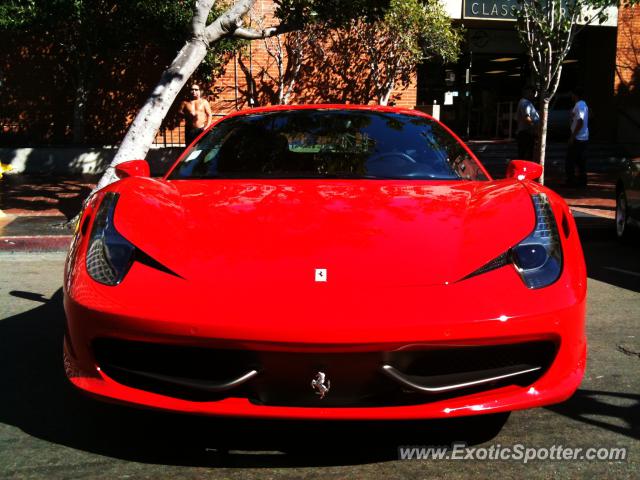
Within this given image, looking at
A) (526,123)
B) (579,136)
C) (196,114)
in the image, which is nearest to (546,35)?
(526,123)

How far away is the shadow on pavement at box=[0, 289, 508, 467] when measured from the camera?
281 cm

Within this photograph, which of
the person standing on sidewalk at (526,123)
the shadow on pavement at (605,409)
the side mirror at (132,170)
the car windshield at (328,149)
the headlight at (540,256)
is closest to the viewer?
the headlight at (540,256)

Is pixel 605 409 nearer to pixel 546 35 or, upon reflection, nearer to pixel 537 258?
pixel 537 258

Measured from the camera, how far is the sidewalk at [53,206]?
26.9ft

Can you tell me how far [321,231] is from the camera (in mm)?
2891

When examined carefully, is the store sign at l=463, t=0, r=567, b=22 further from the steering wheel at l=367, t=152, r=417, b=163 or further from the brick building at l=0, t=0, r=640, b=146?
the steering wheel at l=367, t=152, r=417, b=163

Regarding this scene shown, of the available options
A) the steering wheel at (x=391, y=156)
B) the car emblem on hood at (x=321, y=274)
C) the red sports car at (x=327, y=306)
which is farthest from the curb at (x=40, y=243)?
the car emblem on hood at (x=321, y=274)

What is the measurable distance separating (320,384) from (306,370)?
68 millimetres

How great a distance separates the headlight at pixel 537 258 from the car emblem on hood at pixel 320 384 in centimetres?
62

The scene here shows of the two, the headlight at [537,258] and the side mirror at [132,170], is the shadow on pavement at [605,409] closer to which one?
the headlight at [537,258]

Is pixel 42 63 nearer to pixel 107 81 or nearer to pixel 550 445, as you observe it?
pixel 107 81

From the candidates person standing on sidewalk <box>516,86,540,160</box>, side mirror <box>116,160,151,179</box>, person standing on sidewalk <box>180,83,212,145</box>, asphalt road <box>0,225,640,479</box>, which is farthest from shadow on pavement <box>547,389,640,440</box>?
person standing on sidewalk <box>516,86,540,160</box>

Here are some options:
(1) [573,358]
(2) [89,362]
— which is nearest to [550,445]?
(1) [573,358]

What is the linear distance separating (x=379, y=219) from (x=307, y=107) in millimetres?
1791
